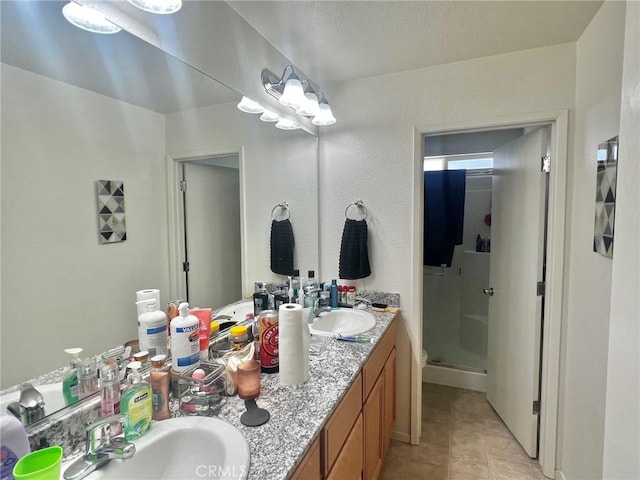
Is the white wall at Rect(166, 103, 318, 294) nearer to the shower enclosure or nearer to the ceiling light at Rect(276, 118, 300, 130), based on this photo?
the ceiling light at Rect(276, 118, 300, 130)

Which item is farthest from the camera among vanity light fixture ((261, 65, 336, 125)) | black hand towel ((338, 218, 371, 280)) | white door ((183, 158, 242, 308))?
black hand towel ((338, 218, 371, 280))

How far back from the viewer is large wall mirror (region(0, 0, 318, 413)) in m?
0.77

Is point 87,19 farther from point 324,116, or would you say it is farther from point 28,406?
point 324,116

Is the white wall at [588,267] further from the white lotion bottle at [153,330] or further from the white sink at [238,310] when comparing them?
the white lotion bottle at [153,330]

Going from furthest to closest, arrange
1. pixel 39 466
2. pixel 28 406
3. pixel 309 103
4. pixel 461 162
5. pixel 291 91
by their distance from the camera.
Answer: pixel 461 162
pixel 309 103
pixel 291 91
pixel 28 406
pixel 39 466

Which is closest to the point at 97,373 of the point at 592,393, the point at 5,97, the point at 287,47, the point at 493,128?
the point at 5,97

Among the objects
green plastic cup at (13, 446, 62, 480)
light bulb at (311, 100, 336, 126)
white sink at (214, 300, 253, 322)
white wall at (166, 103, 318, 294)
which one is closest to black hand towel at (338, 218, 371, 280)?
white wall at (166, 103, 318, 294)

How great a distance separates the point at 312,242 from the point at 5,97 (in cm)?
168

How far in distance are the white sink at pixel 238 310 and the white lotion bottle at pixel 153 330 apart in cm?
33

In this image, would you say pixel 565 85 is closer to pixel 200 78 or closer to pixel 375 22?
pixel 375 22

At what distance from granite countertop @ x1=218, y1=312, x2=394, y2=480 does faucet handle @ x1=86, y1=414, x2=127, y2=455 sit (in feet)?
0.94

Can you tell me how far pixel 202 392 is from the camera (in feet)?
3.34

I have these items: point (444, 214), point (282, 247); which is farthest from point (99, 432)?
point (444, 214)

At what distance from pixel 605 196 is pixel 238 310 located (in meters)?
1.69
